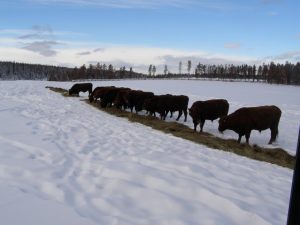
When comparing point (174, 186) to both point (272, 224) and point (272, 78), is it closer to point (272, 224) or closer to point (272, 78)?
point (272, 224)

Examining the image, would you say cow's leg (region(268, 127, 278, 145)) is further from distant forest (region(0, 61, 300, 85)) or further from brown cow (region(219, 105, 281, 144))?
distant forest (region(0, 61, 300, 85))

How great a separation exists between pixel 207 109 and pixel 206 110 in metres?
0.10

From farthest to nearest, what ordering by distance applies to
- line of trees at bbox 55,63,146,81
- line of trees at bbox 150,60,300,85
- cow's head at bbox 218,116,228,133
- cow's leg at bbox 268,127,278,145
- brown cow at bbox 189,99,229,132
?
line of trees at bbox 55,63,146,81, line of trees at bbox 150,60,300,85, brown cow at bbox 189,99,229,132, cow's head at bbox 218,116,228,133, cow's leg at bbox 268,127,278,145

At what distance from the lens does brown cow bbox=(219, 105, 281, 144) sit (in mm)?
15219

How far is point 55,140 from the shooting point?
965 centimetres

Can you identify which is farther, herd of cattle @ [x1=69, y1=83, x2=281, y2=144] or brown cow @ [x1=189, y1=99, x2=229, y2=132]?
brown cow @ [x1=189, y1=99, x2=229, y2=132]

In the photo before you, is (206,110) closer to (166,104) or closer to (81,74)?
(166,104)

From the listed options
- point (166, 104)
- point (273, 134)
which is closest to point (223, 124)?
point (273, 134)

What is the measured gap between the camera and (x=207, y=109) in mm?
18422

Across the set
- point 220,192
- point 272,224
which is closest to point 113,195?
point 220,192

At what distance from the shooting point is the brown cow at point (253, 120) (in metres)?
15.2

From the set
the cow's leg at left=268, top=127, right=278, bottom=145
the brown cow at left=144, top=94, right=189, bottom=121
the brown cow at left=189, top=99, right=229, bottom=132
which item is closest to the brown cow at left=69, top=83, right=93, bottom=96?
the brown cow at left=144, top=94, right=189, bottom=121

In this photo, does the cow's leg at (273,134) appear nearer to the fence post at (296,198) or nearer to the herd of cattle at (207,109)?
the herd of cattle at (207,109)

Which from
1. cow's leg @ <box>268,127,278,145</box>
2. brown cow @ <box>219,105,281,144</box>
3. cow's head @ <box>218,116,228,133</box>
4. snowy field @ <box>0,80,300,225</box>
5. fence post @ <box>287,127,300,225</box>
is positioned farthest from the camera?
cow's head @ <box>218,116,228,133</box>
